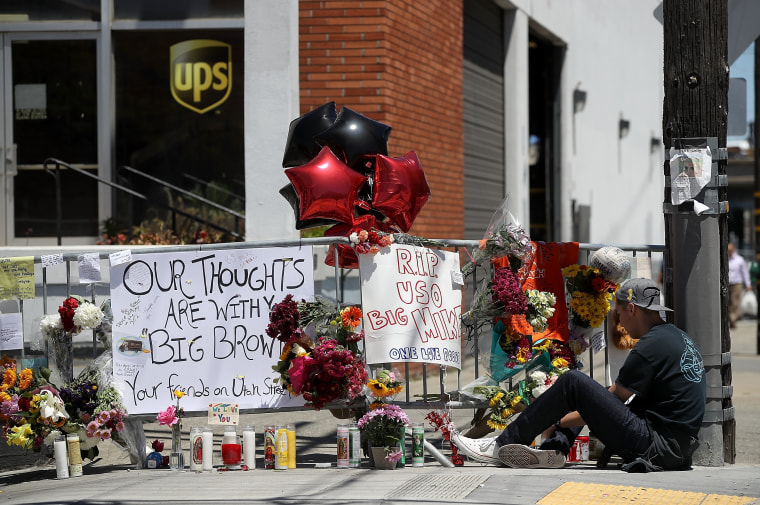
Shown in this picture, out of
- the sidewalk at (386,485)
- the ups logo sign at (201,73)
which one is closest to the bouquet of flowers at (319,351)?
the sidewalk at (386,485)

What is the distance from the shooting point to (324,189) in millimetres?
6965

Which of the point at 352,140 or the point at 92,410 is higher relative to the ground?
the point at 352,140

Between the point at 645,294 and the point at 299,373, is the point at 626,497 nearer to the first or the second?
the point at 645,294

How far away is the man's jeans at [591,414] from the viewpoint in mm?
6223

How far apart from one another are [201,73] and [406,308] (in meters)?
5.00

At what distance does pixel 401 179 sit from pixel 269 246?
1.09 meters

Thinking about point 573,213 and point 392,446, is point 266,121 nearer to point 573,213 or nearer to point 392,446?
point 392,446

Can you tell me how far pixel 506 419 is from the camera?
693 centimetres

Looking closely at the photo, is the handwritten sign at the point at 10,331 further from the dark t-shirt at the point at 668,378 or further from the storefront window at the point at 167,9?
the storefront window at the point at 167,9

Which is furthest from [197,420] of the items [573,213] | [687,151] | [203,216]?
[573,213]

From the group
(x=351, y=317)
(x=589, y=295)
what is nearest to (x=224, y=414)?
(x=351, y=317)

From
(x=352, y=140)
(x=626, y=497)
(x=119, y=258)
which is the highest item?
(x=352, y=140)

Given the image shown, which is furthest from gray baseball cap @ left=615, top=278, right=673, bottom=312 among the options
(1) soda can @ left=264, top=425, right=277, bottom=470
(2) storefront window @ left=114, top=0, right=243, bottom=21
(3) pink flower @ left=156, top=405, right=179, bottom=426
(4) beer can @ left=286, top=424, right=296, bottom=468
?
(2) storefront window @ left=114, top=0, right=243, bottom=21

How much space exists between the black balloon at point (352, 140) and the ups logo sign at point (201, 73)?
3434 millimetres
